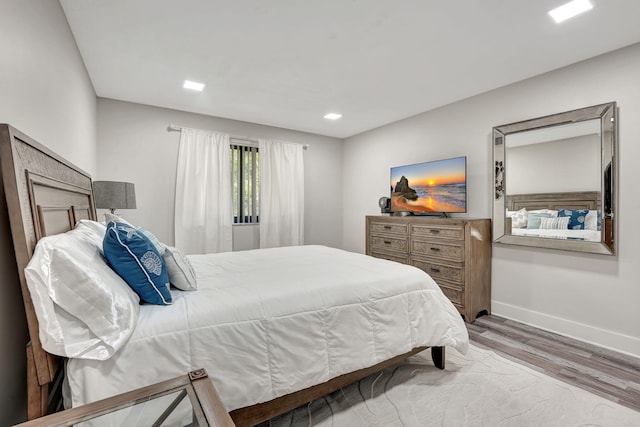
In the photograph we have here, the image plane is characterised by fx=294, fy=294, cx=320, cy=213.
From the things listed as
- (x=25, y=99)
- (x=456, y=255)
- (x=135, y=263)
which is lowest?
(x=456, y=255)

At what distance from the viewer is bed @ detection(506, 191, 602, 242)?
2670mm

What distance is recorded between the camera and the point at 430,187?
3.95m

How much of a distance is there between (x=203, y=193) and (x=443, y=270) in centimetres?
334

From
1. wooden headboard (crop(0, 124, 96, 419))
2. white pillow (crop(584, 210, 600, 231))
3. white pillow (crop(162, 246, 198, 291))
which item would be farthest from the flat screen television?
wooden headboard (crop(0, 124, 96, 419))

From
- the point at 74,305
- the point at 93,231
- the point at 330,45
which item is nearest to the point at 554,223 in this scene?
the point at 330,45

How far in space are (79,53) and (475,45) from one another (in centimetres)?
337

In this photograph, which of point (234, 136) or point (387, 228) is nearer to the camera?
point (387, 228)

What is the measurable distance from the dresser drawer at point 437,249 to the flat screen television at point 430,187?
53 centimetres

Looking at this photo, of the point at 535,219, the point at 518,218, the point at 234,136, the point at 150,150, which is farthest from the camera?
the point at 234,136

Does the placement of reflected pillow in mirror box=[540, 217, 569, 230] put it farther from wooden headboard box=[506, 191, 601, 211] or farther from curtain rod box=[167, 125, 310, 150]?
curtain rod box=[167, 125, 310, 150]

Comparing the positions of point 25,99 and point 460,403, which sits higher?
point 25,99

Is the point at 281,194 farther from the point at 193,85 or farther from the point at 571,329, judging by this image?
the point at 571,329

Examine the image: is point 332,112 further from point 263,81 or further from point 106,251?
point 106,251

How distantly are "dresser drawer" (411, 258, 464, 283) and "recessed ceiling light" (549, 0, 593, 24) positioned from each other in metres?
2.28
